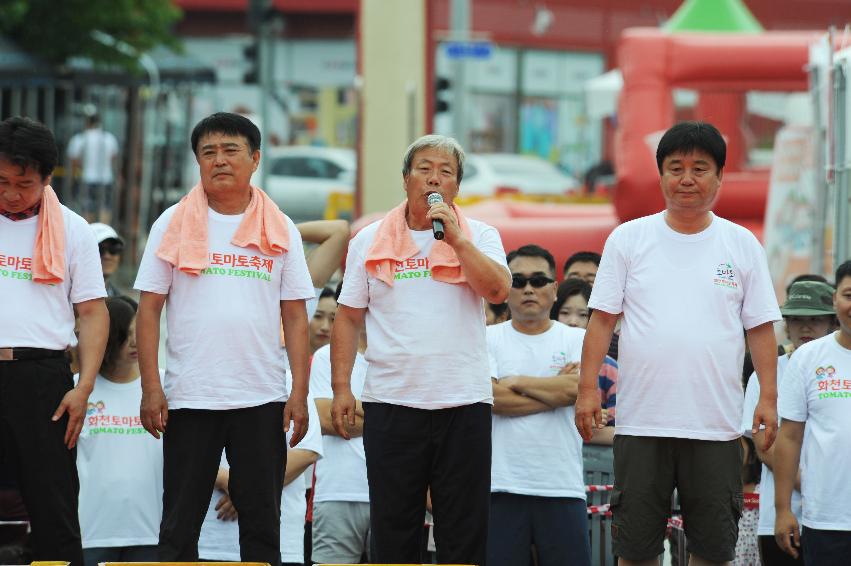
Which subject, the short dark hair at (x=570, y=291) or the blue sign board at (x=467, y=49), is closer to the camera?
the short dark hair at (x=570, y=291)

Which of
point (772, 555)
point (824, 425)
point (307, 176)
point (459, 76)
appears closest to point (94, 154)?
point (459, 76)

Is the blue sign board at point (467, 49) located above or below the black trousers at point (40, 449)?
above

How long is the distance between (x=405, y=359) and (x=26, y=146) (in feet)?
5.23

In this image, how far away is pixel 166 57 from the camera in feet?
77.8

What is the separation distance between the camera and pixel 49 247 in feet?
19.0

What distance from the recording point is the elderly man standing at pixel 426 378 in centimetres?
573

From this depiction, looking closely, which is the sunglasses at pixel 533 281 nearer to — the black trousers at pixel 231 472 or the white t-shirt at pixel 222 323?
the white t-shirt at pixel 222 323

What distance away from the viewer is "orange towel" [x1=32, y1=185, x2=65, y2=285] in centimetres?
575

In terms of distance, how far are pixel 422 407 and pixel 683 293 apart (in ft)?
3.36

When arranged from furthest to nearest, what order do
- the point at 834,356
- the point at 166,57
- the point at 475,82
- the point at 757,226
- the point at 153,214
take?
the point at 475,82
the point at 166,57
the point at 153,214
the point at 757,226
the point at 834,356

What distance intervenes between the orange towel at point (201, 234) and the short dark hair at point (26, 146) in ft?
1.69

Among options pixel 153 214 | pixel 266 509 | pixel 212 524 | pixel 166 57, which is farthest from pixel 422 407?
pixel 166 57

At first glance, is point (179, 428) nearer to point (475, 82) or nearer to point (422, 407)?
point (422, 407)

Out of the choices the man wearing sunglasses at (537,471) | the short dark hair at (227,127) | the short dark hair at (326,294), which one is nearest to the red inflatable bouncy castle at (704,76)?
the short dark hair at (326,294)
